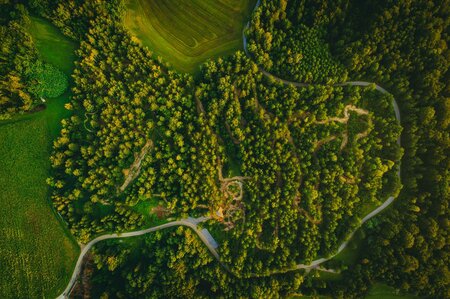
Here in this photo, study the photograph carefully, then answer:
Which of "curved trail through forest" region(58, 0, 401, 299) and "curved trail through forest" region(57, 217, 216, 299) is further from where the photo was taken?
"curved trail through forest" region(57, 217, 216, 299)

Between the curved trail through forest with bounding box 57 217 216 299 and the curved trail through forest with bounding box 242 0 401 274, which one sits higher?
the curved trail through forest with bounding box 242 0 401 274

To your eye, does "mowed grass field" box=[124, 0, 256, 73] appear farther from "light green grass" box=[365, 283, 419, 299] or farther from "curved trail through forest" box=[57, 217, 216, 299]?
"light green grass" box=[365, 283, 419, 299]

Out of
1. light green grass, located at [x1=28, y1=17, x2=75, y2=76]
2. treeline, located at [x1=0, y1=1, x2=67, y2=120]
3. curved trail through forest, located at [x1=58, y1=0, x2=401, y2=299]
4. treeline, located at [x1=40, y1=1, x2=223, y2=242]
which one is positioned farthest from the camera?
light green grass, located at [x1=28, y1=17, x2=75, y2=76]

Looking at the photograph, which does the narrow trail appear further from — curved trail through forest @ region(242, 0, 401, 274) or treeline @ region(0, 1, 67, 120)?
curved trail through forest @ region(242, 0, 401, 274)

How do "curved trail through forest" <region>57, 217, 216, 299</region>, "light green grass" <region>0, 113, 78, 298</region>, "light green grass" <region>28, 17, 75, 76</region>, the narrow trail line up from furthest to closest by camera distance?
"light green grass" <region>28, 17, 75, 76</region>, the narrow trail, "curved trail through forest" <region>57, 217, 216, 299</region>, "light green grass" <region>0, 113, 78, 298</region>

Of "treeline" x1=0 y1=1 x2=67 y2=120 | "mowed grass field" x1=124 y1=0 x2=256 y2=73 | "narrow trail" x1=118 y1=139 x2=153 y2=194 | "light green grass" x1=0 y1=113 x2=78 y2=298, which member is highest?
"mowed grass field" x1=124 y1=0 x2=256 y2=73

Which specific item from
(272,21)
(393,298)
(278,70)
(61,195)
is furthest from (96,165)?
(393,298)

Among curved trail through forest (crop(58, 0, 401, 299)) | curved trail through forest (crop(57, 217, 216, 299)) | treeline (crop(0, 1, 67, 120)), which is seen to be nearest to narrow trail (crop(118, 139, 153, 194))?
curved trail through forest (crop(57, 217, 216, 299))
